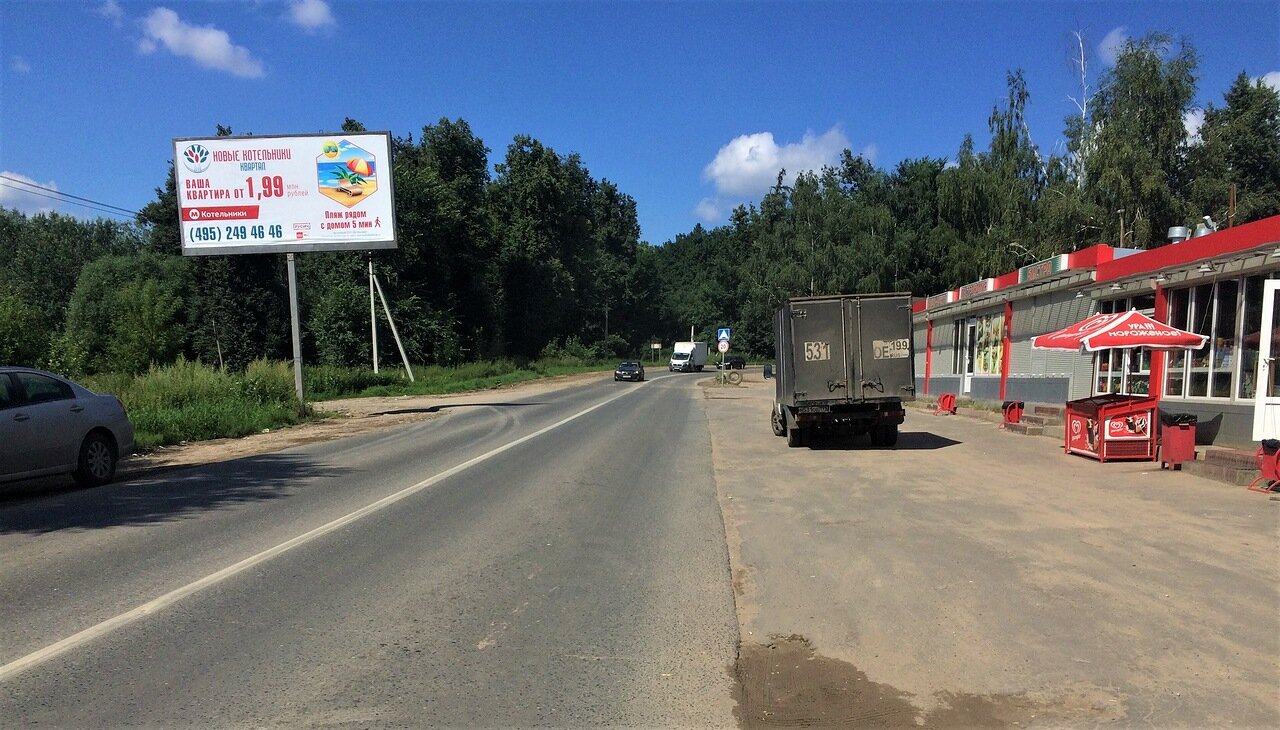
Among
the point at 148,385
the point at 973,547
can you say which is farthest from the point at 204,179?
the point at 973,547

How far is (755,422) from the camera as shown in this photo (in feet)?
70.1

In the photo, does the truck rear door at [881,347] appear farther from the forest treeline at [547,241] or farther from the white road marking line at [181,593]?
the forest treeline at [547,241]

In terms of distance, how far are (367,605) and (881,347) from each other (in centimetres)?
1112

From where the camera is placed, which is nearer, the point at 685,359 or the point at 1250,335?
the point at 1250,335

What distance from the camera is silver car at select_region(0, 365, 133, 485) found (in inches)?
352

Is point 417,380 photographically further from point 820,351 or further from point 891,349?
point 891,349

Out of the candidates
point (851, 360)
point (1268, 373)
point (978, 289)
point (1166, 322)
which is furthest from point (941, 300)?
point (1268, 373)

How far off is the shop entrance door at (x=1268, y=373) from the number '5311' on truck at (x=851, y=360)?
5007 mm

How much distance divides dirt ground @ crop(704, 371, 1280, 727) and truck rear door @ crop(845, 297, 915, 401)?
3779mm

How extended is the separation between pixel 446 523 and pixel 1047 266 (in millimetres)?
17816

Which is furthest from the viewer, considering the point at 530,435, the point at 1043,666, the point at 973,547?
the point at 530,435

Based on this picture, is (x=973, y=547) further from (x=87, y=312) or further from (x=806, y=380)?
(x=87, y=312)

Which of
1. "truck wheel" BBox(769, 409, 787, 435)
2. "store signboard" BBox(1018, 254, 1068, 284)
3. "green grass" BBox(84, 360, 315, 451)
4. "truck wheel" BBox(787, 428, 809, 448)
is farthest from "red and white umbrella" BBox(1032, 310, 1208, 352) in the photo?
"green grass" BBox(84, 360, 315, 451)

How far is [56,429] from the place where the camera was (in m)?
9.48
